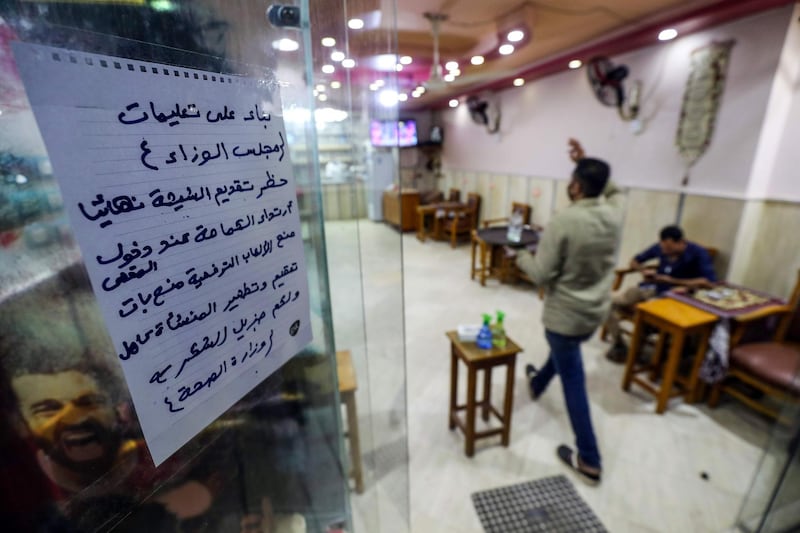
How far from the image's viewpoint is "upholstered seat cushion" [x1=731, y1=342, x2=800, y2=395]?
1.92 metres

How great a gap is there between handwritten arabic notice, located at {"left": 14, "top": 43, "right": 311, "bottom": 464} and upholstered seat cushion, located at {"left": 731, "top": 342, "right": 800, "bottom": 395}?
262 cm

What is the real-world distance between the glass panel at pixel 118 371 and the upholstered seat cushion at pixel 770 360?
2403 millimetres

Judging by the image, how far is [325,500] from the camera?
875 millimetres

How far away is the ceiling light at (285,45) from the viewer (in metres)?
0.61

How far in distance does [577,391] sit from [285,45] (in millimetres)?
1965

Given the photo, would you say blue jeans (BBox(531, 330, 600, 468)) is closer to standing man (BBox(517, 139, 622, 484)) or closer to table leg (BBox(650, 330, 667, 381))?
standing man (BBox(517, 139, 622, 484))

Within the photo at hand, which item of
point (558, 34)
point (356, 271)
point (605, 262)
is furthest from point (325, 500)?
point (558, 34)

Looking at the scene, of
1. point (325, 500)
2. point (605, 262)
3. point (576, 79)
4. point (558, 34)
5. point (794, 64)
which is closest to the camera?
point (325, 500)

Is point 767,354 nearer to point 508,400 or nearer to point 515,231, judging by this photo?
point 508,400

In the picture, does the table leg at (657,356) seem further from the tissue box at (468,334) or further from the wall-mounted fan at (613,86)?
the wall-mounted fan at (613,86)

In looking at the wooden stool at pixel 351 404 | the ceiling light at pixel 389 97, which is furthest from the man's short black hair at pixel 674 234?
the wooden stool at pixel 351 404

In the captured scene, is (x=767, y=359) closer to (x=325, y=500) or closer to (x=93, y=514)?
(x=325, y=500)

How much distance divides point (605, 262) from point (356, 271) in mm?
1351

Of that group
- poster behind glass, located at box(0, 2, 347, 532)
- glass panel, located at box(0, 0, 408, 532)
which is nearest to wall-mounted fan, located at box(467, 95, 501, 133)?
glass panel, located at box(0, 0, 408, 532)
